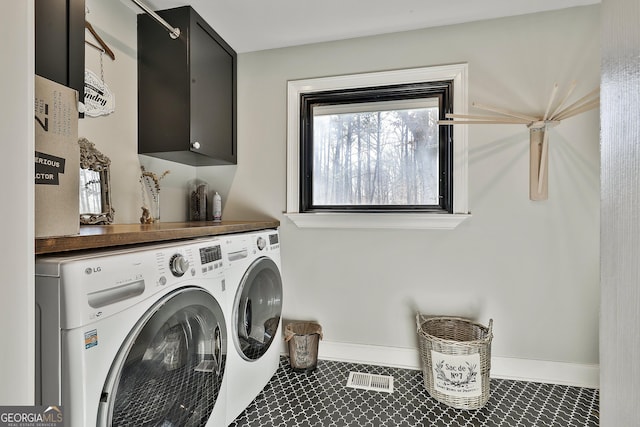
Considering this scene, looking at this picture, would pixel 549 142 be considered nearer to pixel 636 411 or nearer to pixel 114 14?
pixel 636 411

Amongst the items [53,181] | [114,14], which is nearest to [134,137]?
[114,14]

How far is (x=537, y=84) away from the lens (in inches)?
78.0

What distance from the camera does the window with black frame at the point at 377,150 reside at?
2172 mm

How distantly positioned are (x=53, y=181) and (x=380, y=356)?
2.03 metres

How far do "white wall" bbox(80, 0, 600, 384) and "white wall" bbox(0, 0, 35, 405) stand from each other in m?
1.30

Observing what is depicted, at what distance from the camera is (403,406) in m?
1.75

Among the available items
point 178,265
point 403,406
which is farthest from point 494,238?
point 178,265

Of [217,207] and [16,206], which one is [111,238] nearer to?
[16,206]

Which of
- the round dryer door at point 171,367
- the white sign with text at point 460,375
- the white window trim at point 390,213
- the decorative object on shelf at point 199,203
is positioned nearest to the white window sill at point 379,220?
the white window trim at point 390,213

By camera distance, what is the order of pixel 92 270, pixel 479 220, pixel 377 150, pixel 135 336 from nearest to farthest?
pixel 92 270 → pixel 135 336 → pixel 479 220 → pixel 377 150

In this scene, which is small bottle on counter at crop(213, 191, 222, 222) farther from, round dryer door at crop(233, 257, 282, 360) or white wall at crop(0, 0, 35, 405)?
white wall at crop(0, 0, 35, 405)

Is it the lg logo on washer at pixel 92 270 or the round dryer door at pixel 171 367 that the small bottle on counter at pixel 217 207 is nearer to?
the round dryer door at pixel 171 367

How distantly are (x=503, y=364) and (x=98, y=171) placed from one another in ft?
8.43

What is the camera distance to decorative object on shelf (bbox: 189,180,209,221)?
7.87 feet
